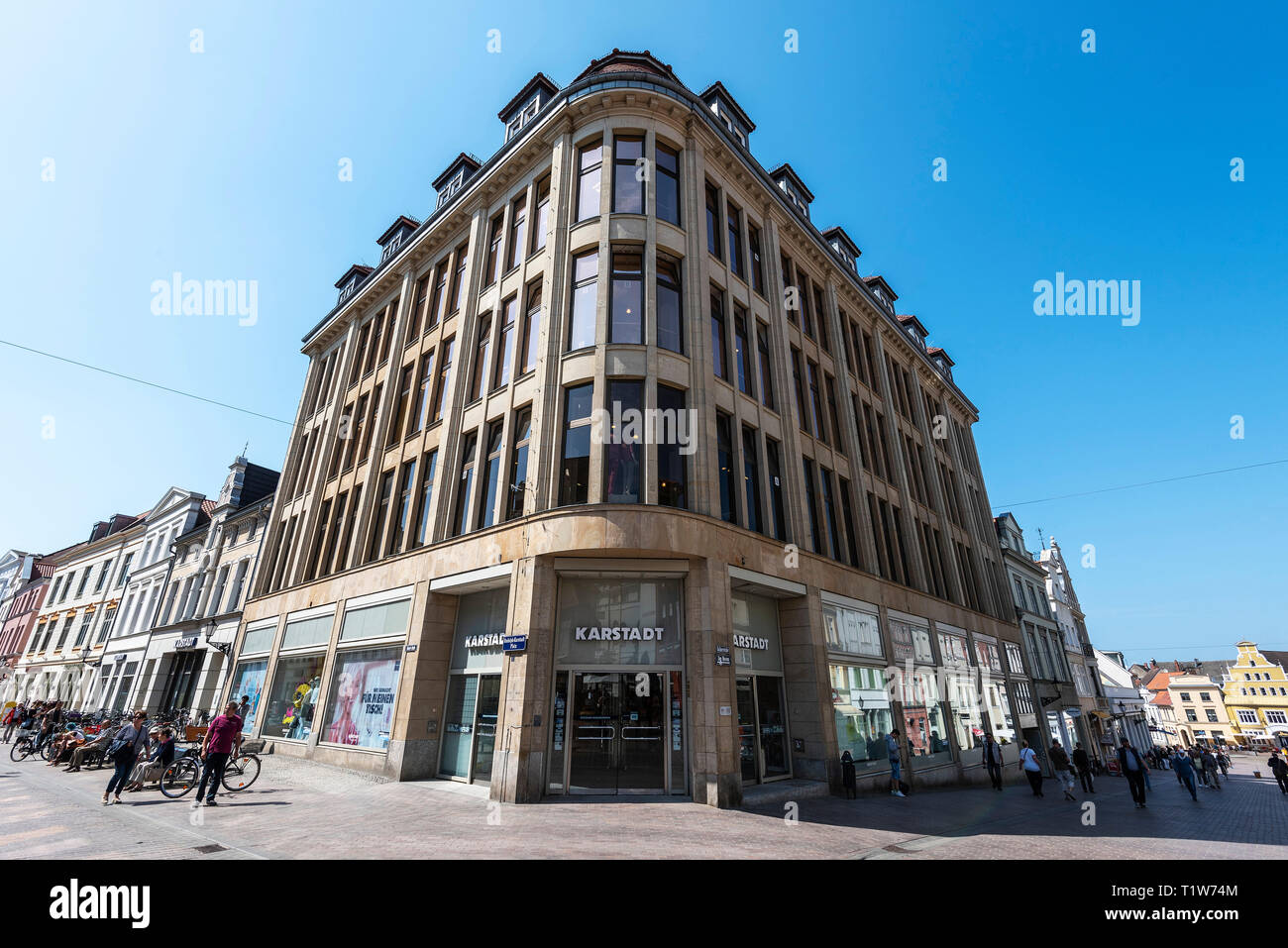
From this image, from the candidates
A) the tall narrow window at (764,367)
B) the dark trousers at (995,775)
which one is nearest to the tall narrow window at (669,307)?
the tall narrow window at (764,367)

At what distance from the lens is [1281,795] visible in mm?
22875

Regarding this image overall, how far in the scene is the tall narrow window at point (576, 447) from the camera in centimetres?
1404

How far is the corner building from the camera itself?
42.9 ft

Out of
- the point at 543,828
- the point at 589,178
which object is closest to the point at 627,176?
the point at 589,178

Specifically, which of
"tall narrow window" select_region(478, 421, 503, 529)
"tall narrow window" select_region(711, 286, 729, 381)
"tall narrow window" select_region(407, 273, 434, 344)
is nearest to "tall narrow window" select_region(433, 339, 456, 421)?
"tall narrow window" select_region(407, 273, 434, 344)

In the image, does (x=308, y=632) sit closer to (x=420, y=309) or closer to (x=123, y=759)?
(x=123, y=759)

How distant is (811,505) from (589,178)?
1328cm

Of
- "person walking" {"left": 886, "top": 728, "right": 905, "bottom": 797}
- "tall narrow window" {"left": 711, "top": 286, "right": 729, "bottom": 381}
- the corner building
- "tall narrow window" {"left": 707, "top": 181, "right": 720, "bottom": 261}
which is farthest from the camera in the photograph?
"tall narrow window" {"left": 707, "top": 181, "right": 720, "bottom": 261}

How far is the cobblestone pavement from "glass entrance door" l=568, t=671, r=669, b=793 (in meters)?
0.77

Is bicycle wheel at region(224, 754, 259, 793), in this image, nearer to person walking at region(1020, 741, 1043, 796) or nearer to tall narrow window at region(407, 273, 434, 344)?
Answer: tall narrow window at region(407, 273, 434, 344)

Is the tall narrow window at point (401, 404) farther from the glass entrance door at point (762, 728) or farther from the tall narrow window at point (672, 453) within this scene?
the glass entrance door at point (762, 728)

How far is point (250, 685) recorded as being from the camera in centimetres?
2403
